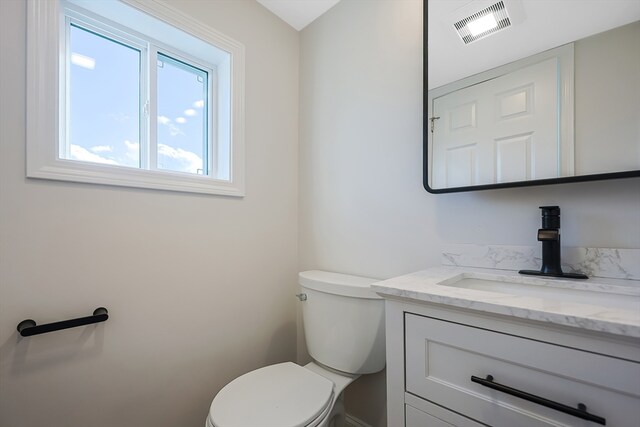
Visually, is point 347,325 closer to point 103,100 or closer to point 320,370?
point 320,370

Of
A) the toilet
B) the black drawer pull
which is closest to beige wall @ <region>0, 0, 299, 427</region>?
the toilet

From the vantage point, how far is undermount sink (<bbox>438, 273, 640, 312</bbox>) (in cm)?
68

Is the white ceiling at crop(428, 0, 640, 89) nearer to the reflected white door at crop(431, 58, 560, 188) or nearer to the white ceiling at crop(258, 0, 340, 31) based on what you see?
the reflected white door at crop(431, 58, 560, 188)

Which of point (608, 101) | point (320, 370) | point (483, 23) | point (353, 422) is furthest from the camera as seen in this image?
point (353, 422)

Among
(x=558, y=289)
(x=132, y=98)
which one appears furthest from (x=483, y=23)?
Result: (x=132, y=98)

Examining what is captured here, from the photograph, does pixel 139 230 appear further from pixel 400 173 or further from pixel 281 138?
pixel 400 173

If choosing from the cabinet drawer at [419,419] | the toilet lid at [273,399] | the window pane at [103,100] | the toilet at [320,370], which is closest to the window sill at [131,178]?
the window pane at [103,100]

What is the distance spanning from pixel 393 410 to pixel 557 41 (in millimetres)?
1211

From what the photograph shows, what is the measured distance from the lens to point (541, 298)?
0.66 metres

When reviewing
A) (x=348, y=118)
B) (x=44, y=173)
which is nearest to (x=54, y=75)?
(x=44, y=173)

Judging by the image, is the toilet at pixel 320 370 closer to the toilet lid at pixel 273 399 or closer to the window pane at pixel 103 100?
the toilet lid at pixel 273 399

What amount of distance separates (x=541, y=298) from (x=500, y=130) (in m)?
0.57

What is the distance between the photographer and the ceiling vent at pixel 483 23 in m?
0.94

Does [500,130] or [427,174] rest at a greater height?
[500,130]
